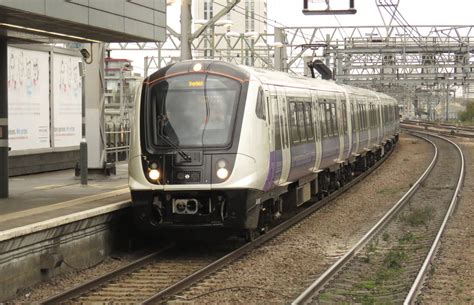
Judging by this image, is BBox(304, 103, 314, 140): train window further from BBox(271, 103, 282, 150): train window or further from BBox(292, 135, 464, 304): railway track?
BBox(271, 103, 282, 150): train window

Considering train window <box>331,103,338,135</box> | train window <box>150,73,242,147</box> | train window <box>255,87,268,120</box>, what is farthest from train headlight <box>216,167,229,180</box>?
train window <box>331,103,338,135</box>

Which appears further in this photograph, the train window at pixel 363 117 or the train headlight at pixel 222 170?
the train window at pixel 363 117

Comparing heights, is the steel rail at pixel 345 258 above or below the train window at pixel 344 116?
below

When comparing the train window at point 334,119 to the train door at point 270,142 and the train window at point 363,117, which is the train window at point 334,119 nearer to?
the train window at point 363,117

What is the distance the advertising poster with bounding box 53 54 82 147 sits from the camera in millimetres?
19344

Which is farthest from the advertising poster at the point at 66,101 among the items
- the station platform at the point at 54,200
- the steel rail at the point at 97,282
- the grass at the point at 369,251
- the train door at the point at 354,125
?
the grass at the point at 369,251

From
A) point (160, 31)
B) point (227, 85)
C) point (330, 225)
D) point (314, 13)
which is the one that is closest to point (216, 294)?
point (227, 85)

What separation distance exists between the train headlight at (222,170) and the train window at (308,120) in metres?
4.33

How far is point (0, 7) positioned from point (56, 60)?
29.2 feet

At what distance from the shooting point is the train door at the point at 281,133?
1227cm

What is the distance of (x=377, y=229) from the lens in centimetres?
1332

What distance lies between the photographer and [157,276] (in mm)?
9883

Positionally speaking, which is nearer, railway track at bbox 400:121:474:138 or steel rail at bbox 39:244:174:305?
steel rail at bbox 39:244:174:305

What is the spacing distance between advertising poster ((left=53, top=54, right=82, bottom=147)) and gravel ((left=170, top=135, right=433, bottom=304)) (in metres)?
7.21
